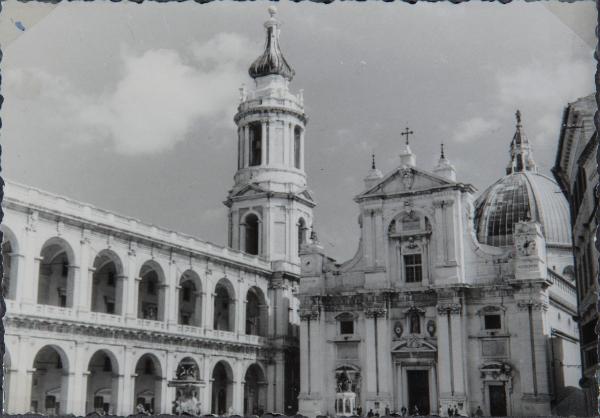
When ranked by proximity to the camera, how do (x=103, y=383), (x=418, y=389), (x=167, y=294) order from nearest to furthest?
(x=103, y=383)
(x=167, y=294)
(x=418, y=389)

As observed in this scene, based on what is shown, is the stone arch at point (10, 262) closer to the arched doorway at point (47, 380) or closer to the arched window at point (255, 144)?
the arched doorway at point (47, 380)

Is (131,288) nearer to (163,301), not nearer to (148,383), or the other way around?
(163,301)

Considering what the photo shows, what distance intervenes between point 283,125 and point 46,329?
728 inches

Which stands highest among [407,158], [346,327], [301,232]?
[407,158]

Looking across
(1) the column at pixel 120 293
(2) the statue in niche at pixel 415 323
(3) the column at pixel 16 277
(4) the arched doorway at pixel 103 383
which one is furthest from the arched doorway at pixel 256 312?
(3) the column at pixel 16 277

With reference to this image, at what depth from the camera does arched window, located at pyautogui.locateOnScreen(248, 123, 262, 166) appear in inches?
1722

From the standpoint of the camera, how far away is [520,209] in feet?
169

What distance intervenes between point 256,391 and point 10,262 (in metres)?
17.9

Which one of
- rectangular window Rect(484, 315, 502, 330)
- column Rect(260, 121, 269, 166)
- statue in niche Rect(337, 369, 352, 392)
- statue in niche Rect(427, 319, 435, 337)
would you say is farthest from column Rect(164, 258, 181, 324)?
rectangular window Rect(484, 315, 502, 330)

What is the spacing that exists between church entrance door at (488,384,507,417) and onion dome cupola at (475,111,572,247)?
1567 centimetres

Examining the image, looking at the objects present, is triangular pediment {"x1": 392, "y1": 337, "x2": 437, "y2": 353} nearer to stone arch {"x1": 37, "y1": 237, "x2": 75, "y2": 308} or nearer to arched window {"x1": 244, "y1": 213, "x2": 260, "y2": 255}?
arched window {"x1": 244, "y1": 213, "x2": 260, "y2": 255}

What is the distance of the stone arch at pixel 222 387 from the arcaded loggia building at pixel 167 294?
0.08 metres

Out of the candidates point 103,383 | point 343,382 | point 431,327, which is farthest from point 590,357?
point 103,383

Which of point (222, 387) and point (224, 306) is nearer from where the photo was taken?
point (222, 387)
